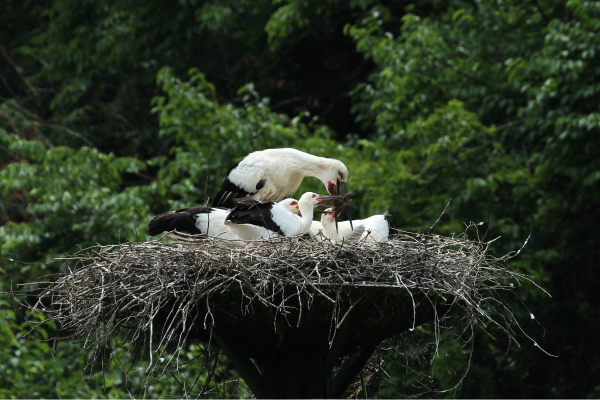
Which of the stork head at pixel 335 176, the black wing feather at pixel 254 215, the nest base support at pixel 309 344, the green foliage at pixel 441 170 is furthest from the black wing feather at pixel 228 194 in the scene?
the green foliage at pixel 441 170

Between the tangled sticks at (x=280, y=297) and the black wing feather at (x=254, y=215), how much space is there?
0.37 m

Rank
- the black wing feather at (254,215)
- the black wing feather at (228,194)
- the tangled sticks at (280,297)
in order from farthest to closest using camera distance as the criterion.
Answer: the black wing feather at (228,194)
the black wing feather at (254,215)
the tangled sticks at (280,297)

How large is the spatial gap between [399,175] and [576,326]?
347 centimetres

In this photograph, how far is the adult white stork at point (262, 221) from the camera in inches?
226

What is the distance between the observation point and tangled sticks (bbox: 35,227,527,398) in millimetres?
4652

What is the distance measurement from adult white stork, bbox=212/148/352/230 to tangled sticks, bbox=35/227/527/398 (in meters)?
1.60

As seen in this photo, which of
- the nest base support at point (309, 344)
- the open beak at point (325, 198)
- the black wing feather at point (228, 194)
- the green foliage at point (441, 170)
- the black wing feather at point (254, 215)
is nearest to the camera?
the nest base support at point (309, 344)

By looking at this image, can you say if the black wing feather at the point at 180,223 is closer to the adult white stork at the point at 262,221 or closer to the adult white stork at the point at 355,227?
the adult white stork at the point at 262,221

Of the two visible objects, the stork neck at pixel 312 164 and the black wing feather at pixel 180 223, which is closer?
the black wing feather at pixel 180 223

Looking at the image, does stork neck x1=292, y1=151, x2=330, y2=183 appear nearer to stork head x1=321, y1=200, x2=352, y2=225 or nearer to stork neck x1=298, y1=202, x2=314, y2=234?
stork head x1=321, y1=200, x2=352, y2=225

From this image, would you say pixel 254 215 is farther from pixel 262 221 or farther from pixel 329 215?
pixel 329 215

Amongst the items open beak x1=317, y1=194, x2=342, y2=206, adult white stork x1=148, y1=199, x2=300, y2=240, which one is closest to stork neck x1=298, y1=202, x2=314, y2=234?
open beak x1=317, y1=194, x2=342, y2=206

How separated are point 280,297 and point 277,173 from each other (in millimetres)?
2321

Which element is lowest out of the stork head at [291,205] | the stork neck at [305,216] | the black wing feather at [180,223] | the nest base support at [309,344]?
the nest base support at [309,344]
